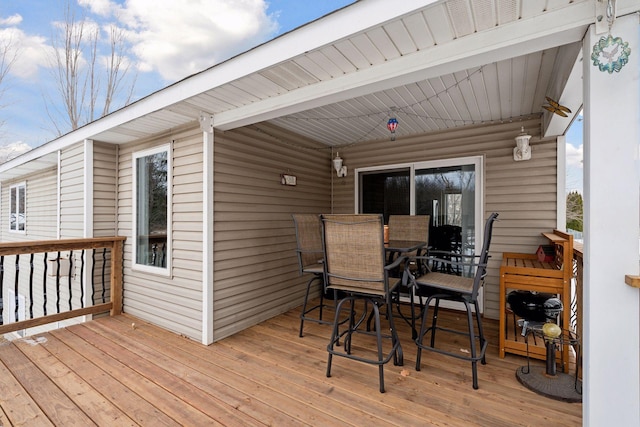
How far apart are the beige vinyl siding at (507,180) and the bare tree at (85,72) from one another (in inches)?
380

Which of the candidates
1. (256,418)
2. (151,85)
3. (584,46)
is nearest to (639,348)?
(584,46)

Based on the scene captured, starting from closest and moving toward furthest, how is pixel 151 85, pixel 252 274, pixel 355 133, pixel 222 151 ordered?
pixel 222 151, pixel 252 274, pixel 355 133, pixel 151 85

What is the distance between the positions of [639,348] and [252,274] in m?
3.30

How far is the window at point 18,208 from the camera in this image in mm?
7535

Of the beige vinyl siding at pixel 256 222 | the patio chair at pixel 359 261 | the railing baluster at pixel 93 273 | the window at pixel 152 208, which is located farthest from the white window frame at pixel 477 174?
the railing baluster at pixel 93 273

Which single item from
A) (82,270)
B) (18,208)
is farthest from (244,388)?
(18,208)

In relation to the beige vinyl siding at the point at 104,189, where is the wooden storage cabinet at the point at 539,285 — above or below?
below

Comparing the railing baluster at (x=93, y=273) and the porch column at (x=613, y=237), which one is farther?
the railing baluster at (x=93, y=273)

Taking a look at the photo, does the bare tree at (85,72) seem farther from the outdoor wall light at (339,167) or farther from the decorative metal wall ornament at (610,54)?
the decorative metal wall ornament at (610,54)

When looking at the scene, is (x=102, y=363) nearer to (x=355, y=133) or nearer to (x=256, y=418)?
(x=256, y=418)

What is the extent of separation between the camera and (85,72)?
924 centimetres

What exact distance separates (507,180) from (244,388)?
3.77 m

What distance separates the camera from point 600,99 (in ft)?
4.80

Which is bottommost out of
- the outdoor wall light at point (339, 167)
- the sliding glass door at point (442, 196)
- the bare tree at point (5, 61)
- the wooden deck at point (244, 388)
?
the wooden deck at point (244, 388)
